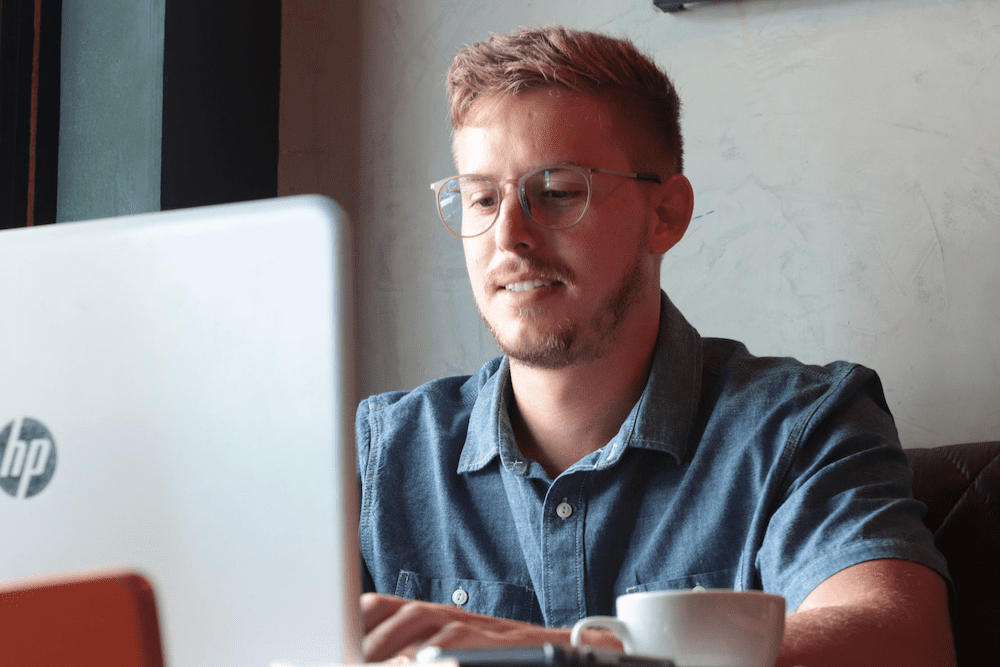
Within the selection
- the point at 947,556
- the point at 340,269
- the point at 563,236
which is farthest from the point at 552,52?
the point at 340,269

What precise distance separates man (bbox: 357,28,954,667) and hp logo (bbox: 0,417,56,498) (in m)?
0.80

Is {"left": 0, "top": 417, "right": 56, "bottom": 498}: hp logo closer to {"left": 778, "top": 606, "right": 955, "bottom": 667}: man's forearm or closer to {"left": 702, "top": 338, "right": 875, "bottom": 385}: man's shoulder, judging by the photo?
{"left": 778, "top": 606, "right": 955, "bottom": 667}: man's forearm

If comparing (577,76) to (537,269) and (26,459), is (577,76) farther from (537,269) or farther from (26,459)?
(26,459)

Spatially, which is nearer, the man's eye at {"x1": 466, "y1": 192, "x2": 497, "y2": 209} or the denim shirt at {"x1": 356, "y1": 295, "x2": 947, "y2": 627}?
the denim shirt at {"x1": 356, "y1": 295, "x2": 947, "y2": 627}

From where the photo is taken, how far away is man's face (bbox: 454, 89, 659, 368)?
133 centimetres

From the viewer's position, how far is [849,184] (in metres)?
1.55

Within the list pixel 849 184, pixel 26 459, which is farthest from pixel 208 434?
pixel 849 184

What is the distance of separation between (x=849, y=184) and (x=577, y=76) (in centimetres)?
49

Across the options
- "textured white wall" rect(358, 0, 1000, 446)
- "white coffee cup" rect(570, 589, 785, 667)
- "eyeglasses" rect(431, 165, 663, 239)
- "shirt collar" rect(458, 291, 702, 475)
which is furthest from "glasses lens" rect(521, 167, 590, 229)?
"white coffee cup" rect(570, 589, 785, 667)

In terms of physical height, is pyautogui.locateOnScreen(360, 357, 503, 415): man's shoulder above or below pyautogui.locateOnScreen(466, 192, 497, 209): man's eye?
below

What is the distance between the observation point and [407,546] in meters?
1.38

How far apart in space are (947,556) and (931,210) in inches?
21.5

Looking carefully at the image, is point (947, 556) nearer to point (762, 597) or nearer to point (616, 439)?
point (616, 439)

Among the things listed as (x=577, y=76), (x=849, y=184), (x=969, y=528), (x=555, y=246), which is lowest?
(x=969, y=528)
